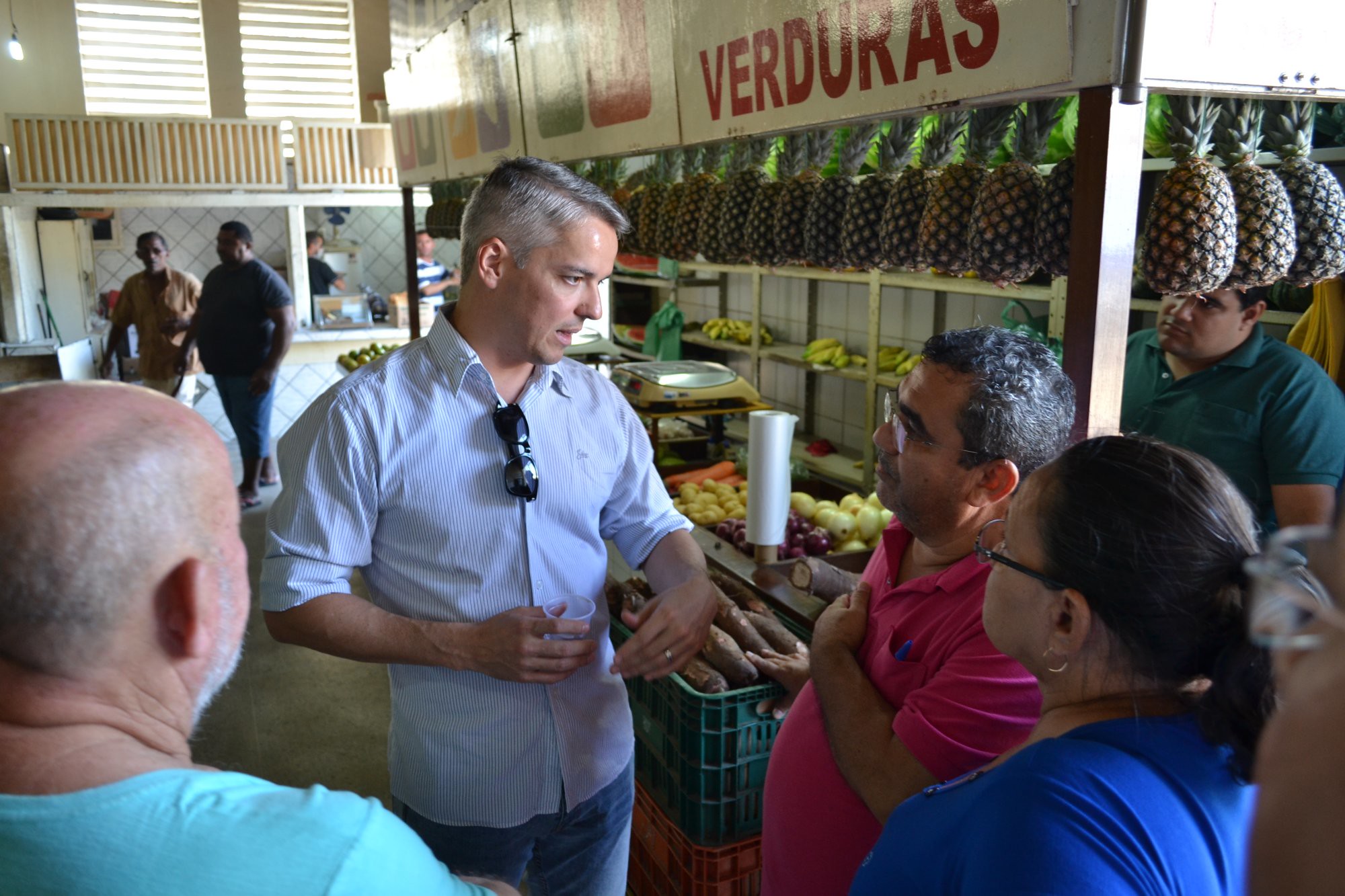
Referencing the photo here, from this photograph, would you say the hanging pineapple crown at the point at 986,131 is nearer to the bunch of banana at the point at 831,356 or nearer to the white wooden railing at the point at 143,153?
the bunch of banana at the point at 831,356

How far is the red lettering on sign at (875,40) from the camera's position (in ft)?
6.98

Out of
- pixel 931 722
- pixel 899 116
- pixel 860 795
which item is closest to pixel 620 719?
pixel 860 795

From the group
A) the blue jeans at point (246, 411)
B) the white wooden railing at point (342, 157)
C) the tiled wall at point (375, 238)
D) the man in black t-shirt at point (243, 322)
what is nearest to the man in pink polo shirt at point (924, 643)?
the man in black t-shirt at point (243, 322)

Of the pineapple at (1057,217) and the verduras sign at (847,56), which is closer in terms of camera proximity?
the verduras sign at (847,56)

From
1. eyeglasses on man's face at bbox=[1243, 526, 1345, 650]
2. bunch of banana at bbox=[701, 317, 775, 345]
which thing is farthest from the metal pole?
eyeglasses on man's face at bbox=[1243, 526, 1345, 650]

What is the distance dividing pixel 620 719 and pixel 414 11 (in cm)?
529

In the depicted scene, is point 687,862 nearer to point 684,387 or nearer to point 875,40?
point 875,40

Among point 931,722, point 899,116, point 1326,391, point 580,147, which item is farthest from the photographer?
point 580,147

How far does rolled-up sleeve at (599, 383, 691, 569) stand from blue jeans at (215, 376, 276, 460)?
576 centimetres

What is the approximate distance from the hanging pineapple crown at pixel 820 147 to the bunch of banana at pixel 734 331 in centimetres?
441

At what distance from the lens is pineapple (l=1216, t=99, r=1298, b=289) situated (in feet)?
6.23

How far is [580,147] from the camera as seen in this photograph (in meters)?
3.93

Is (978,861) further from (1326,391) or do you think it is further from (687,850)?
(1326,391)

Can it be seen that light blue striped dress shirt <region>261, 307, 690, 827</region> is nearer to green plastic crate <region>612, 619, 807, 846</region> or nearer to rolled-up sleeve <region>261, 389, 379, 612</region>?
rolled-up sleeve <region>261, 389, 379, 612</region>
